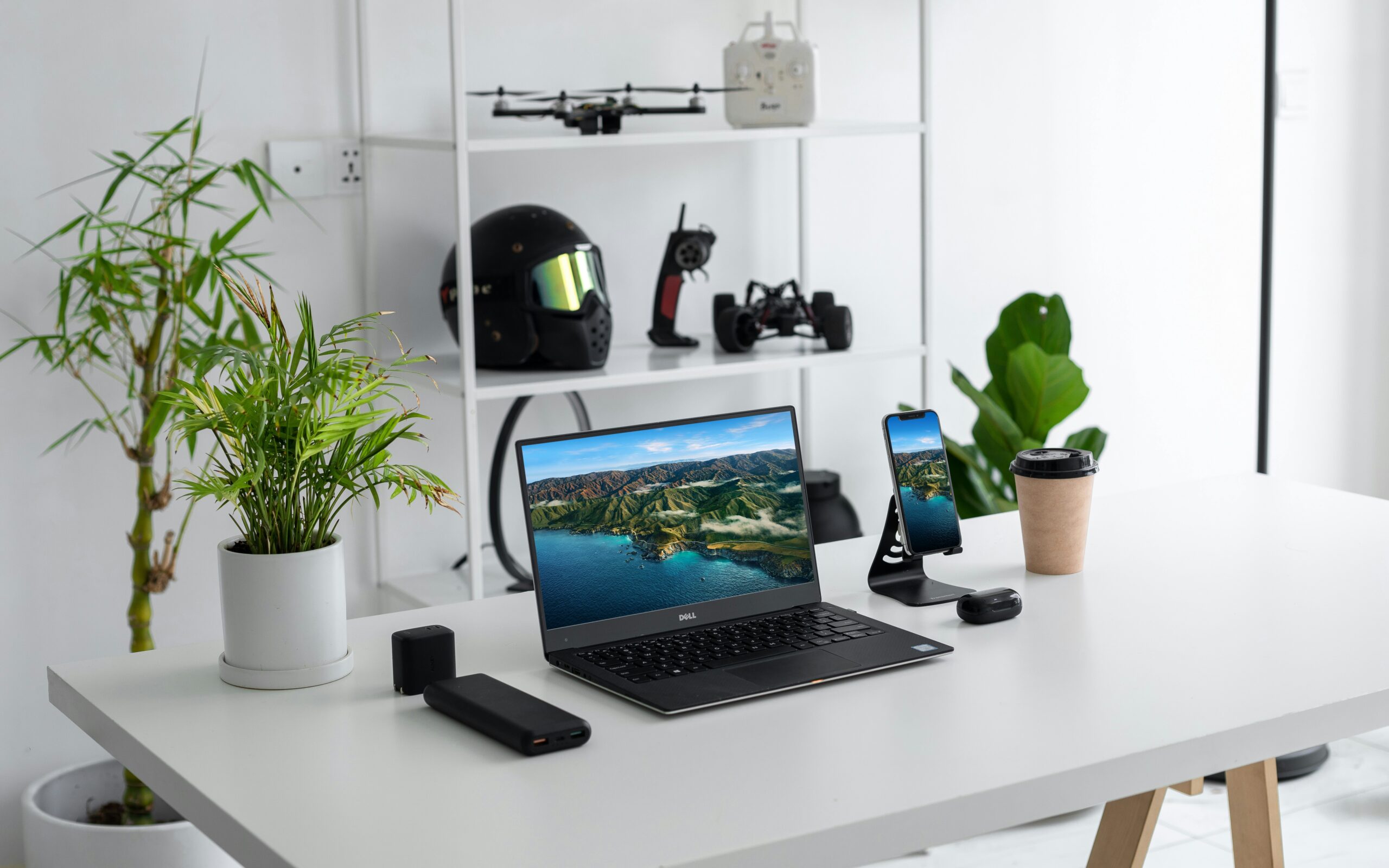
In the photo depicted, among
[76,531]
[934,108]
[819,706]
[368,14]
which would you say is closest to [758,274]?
[934,108]

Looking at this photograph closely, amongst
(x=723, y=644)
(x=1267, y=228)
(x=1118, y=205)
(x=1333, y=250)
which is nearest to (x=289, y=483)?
(x=723, y=644)

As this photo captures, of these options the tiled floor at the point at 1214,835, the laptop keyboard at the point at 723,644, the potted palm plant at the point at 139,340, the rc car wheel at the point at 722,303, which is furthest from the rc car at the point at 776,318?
the laptop keyboard at the point at 723,644

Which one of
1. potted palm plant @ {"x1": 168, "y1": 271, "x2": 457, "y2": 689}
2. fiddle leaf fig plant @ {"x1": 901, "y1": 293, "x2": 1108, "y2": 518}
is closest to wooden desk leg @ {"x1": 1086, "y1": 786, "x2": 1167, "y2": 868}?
fiddle leaf fig plant @ {"x1": 901, "y1": 293, "x2": 1108, "y2": 518}

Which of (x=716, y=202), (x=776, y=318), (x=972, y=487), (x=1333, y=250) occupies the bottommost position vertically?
(x=972, y=487)

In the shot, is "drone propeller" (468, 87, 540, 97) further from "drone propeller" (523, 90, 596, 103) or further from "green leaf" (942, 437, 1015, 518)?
"green leaf" (942, 437, 1015, 518)

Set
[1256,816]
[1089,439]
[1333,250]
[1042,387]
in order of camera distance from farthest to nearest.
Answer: [1333,250] → [1089,439] → [1042,387] → [1256,816]

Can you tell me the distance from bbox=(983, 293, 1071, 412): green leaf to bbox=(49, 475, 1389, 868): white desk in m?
1.29

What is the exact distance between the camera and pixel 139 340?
7.63 ft

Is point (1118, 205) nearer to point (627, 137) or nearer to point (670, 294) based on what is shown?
point (670, 294)

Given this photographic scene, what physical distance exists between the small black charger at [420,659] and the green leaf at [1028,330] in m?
1.77

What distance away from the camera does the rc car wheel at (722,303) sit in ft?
8.46

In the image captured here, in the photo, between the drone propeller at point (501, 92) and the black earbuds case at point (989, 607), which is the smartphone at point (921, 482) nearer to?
the black earbuds case at point (989, 607)

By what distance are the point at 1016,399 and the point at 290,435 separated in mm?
1783

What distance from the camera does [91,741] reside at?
2404 millimetres
